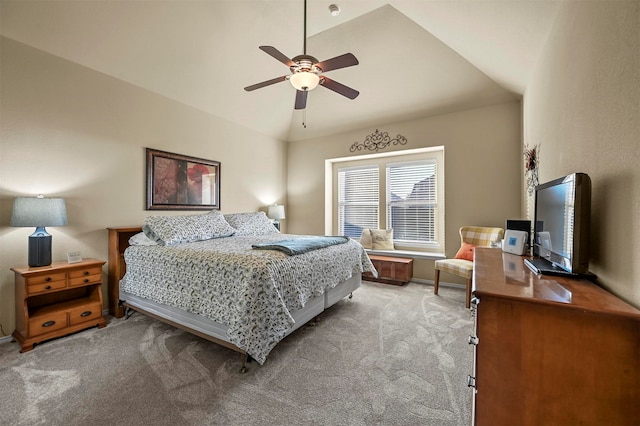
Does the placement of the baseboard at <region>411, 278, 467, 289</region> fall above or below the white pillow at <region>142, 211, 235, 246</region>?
below

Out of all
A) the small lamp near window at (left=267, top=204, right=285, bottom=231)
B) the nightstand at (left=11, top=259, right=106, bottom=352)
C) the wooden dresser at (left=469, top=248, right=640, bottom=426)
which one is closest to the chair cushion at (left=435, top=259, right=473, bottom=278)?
the wooden dresser at (left=469, top=248, right=640, bottom=426)

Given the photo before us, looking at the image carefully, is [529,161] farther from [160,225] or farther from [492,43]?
[160,225]

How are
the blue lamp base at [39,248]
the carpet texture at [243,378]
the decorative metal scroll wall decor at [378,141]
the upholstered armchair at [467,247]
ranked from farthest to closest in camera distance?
the decorative metal scroll wall decor at [378,141], the upholstered armchair at [467,247], the blue lamp base at [39,248], the carpet texture at [243,378]

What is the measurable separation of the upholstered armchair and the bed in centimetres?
106

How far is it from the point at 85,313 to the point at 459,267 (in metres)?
4.21

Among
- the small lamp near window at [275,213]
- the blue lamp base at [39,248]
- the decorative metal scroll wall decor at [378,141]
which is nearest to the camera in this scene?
the blue lamp base at [39,248]

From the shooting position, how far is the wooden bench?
4121mm

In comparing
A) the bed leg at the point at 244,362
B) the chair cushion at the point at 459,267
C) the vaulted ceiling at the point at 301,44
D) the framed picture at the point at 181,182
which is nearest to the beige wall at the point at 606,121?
the vaulted ceiling at the point at 301,44

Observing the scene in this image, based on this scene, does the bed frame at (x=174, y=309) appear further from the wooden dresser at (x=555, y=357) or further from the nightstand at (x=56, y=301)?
the wooden dresser at (x=555, y=357)

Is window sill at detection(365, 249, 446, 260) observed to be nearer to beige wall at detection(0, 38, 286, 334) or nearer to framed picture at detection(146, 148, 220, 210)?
framed picture at detection(146, 148, 220, 210)

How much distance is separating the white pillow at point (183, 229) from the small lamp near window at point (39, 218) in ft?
2.45

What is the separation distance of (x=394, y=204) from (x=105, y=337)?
4.47 m

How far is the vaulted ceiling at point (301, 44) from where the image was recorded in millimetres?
2416

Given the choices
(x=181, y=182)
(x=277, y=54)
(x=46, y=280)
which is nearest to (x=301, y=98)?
(x=277, y=54)
